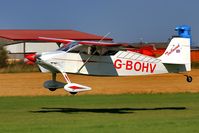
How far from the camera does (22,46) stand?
10419 centimetres

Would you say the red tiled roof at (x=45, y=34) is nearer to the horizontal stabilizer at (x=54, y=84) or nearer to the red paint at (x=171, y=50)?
the red paint at (x=171, y=50)

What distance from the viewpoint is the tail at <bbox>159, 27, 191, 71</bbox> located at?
2677 cm

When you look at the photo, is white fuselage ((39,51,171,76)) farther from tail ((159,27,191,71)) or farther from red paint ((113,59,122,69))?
tail ((159,27,191,71))

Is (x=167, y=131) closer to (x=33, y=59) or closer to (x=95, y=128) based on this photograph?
(x=95, y=128)

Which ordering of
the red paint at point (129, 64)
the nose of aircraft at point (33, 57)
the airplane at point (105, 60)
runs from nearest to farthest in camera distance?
the nose of aircraft at point (33, 57)
the airplane at point (105, 60)
the red paint at point (129, 64)

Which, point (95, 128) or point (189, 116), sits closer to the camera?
point (95, 128)

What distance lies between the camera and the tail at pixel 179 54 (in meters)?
26.8

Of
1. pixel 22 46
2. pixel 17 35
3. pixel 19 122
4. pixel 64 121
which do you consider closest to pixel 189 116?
pixel 64 121

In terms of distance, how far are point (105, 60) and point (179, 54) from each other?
11.9 ft

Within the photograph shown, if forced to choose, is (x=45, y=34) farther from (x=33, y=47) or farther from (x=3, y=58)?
(x=3, y=58)

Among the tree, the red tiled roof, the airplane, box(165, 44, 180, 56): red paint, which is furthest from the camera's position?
the red tiled roof

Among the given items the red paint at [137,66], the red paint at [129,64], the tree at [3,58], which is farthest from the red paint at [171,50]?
the tree at [3,58]

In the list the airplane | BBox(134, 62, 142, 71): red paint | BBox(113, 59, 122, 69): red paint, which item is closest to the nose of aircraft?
the airplane

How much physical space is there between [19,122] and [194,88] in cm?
2773
